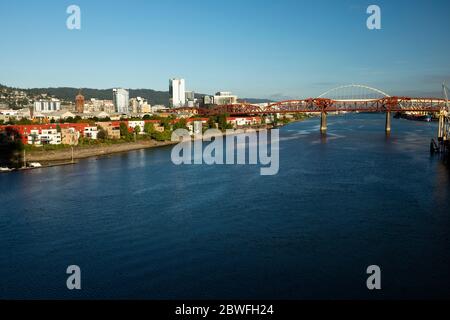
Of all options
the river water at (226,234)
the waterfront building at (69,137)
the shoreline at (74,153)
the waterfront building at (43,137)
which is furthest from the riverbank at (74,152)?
the river water at (226,234)

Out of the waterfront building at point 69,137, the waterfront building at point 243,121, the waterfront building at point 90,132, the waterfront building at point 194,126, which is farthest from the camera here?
the waterfront building at point 243,121

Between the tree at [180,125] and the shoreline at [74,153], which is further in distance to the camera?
the tree at [180,125]

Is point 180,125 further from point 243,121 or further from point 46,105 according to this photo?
point 46,105

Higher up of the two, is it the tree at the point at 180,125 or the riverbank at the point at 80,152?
the tree at the point at 180,125

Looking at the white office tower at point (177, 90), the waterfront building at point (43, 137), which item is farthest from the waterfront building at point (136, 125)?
the white office tower at point (177, 90)

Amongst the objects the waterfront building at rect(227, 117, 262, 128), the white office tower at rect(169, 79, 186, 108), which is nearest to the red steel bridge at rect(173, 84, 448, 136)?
the waterfront building at rect(227, 117, 262, 128)

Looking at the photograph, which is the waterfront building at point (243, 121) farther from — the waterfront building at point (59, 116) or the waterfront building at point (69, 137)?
the waterfront building at point (69, 137)

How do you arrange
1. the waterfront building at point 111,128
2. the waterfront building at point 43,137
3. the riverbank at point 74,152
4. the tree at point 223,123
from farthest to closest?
the tree at point 223,123
the waterfront building at point 111,128
the waterfront building at point 43,137
the riverbank at point 74,152

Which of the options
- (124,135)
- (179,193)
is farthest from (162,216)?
(124,135)

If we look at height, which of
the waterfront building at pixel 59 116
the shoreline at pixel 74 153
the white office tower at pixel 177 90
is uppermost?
the white office tower at pixel 177 90

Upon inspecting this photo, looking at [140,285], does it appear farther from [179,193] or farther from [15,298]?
[179,193]

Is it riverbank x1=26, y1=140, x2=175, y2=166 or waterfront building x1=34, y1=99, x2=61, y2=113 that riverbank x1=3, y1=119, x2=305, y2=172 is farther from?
waterfront building x1=34, y1=99, x2=61, y2=113
